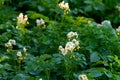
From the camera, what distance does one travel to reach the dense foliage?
3.39 metres

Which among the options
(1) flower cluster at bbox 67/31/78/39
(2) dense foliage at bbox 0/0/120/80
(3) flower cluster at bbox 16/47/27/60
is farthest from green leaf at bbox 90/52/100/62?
(3) flower cluster at bbox 16/47/27/60

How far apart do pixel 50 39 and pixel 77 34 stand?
0.24 m

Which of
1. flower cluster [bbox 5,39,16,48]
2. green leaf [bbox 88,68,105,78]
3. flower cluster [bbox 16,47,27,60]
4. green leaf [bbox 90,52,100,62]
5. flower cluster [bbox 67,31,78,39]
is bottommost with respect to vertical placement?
green leaf [bbox 88,68,105,78]

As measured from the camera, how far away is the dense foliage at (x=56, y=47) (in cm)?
339

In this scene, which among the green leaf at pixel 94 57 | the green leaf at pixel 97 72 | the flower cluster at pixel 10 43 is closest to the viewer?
the green leaf at pixel 97 72

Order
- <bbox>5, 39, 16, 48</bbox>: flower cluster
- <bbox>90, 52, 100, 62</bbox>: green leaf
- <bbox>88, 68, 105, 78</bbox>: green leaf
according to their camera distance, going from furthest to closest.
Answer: <bbox>5, 39, 16, 48</bbox>: flower cluster → <bbox>90, 52, 100, 62</bbox>: green leaf → <bbox>88, 68, 105, 78</bbox>: green leaf

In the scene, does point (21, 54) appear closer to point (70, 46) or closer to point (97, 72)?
point (70, 46)

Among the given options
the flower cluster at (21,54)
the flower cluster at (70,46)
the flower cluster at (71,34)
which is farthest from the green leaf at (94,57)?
the flower cluster at (21,54)

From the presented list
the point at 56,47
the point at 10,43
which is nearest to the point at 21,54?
the point at 10,43

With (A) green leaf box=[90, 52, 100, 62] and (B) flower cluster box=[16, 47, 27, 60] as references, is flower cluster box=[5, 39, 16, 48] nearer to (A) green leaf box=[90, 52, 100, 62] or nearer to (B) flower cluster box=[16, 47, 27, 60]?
(B) flower cluster box=[16, 47, 27, 60]

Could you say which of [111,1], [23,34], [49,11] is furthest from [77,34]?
[111,1]

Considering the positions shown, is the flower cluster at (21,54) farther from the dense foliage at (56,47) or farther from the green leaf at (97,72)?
the green leaf at (97,72)

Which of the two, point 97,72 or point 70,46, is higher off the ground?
point 70,46

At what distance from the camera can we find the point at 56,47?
12.6 ft
